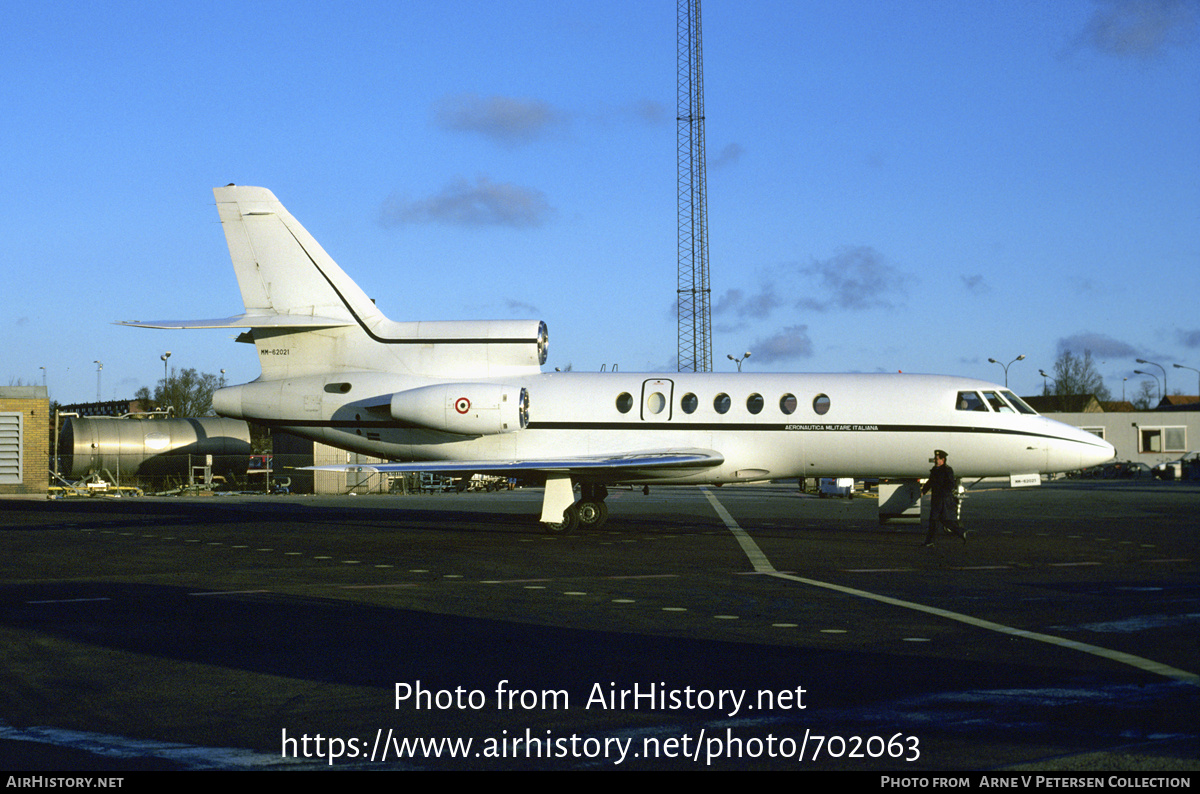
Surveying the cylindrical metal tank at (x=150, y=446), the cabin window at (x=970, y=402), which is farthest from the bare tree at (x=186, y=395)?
the cabin window at (x=970, y=402)

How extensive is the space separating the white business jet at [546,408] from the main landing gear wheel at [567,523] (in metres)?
0.04

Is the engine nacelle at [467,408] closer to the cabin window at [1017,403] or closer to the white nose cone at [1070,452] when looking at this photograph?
the cabin window at [1017,403]

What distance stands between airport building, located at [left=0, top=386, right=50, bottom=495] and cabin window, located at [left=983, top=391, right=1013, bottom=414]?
35885mm

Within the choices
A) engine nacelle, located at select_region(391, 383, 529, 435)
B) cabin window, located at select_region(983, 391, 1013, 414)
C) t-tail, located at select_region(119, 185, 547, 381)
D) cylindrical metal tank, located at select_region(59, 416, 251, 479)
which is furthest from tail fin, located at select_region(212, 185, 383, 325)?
cylindrical metal tank, located at select_region(59, 416, 251, 479)

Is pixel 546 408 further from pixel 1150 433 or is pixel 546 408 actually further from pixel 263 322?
pixel 1150 433

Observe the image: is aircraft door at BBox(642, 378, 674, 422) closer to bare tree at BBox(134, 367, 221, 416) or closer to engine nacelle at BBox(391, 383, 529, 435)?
engine nacelle at BBox(391, 383, 529, 435)

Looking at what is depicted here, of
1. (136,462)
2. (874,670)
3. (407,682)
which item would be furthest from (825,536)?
(136,462)

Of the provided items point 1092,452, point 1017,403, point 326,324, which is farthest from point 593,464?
point 1092,452

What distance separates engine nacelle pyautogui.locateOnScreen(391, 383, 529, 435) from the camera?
2208cm

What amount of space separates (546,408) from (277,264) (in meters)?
7.00

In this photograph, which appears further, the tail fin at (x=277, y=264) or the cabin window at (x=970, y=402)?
the tail fin at (x=277, y=264)

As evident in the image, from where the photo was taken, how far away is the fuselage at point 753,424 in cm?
2209

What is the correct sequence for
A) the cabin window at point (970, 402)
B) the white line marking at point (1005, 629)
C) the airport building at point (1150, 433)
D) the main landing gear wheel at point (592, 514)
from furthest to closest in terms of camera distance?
1. the airport building at point (1150, 433)
2. the main landing gear wheel at point (592, 514)
3. the cabin window at point (970, 402)
4. the white line marking at point (1005, 629)
